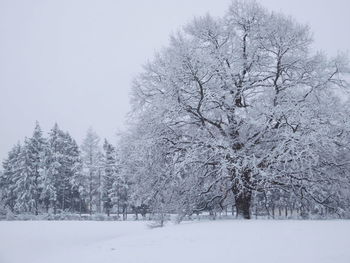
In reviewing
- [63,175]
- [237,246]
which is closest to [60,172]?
[63,175]

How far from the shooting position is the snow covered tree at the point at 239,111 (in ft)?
44.9

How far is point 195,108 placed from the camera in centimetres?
1492

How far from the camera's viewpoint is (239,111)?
15.0m

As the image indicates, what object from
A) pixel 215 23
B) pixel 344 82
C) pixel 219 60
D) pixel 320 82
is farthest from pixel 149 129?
pixel 344 82

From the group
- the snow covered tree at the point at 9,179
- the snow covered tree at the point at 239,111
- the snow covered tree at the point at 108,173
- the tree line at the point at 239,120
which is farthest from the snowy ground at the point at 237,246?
the snow covered tree at the point at 9,179

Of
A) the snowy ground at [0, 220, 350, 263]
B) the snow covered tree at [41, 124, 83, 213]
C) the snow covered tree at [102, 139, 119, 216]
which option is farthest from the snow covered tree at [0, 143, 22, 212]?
the snowy ground at [0, 220, 350, 263]

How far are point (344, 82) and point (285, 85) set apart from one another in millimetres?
2910

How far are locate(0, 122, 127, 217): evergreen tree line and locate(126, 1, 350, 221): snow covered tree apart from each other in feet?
112

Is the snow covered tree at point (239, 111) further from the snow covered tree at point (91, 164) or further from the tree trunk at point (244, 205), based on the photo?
the snow covered tree at point (91, 164)

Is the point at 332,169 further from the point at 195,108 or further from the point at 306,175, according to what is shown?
the point at 195,108

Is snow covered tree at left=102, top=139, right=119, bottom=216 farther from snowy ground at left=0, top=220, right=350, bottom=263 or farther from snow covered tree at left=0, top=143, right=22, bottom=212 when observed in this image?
snowy ground at left=0, top=220, right=350, bottom=263

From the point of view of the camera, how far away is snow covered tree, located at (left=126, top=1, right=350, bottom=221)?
1368 cm

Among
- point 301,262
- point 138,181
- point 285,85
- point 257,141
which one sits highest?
point 285,85

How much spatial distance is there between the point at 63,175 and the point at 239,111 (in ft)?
141
